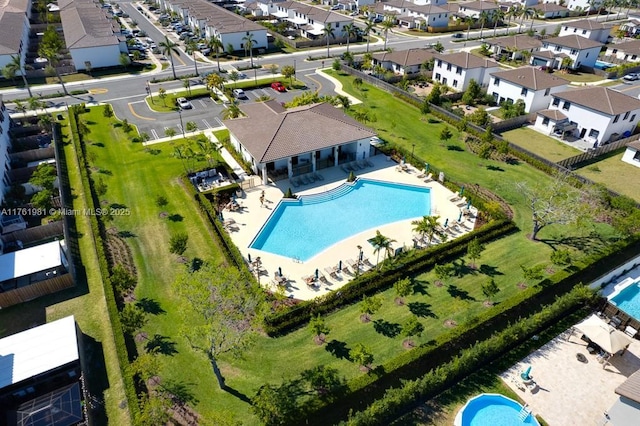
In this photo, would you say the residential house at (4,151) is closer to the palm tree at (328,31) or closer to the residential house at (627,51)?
the palm tree at (328,31)

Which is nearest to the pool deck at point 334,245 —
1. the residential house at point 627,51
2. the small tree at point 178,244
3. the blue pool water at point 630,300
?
the small tree at point 178,244

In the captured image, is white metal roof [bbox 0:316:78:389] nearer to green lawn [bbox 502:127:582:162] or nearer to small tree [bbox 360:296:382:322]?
small tree [bbox 360:296:382:322]

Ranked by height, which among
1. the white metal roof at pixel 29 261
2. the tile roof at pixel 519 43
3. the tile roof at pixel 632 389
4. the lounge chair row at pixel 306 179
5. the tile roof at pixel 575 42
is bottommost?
the lounge chair row at pixel 306 179

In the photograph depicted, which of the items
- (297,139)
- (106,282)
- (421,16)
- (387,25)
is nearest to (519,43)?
(387,25)

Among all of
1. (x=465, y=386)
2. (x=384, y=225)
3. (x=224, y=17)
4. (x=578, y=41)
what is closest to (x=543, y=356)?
(x=465, y=386)

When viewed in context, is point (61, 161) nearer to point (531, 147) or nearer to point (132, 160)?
point (132, 160)

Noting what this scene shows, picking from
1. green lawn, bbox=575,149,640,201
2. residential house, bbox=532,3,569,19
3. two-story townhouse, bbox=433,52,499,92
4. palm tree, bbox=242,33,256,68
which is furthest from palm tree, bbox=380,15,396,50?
green lawn, bbox=575,149,640,201
